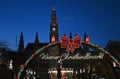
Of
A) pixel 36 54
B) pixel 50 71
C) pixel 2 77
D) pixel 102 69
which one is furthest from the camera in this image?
pixel 50 71

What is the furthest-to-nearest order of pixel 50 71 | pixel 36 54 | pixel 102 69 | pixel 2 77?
pixel 50 71 < pixel 102 69 < pixel 2 77 < pixel 36 54

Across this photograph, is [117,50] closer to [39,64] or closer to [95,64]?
[95,64]

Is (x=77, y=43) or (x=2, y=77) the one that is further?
(x=2, y=77)

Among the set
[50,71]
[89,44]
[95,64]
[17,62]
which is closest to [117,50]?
[95,64]

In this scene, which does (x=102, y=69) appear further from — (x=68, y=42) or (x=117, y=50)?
(x=68, y=42)

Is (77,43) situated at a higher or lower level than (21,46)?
lower

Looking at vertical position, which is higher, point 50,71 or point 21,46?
point 21,46

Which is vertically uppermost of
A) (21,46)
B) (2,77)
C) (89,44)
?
(21,46)

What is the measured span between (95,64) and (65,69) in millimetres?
84270

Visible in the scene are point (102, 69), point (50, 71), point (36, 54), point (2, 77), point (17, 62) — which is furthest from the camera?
point (50, 71)

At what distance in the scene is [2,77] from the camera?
49.2 meters

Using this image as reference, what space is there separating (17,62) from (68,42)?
4195 centimetres

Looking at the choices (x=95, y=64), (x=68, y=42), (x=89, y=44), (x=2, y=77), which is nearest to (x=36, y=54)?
(x=68, y=42)

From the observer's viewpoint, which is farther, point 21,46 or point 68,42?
point 21,46
